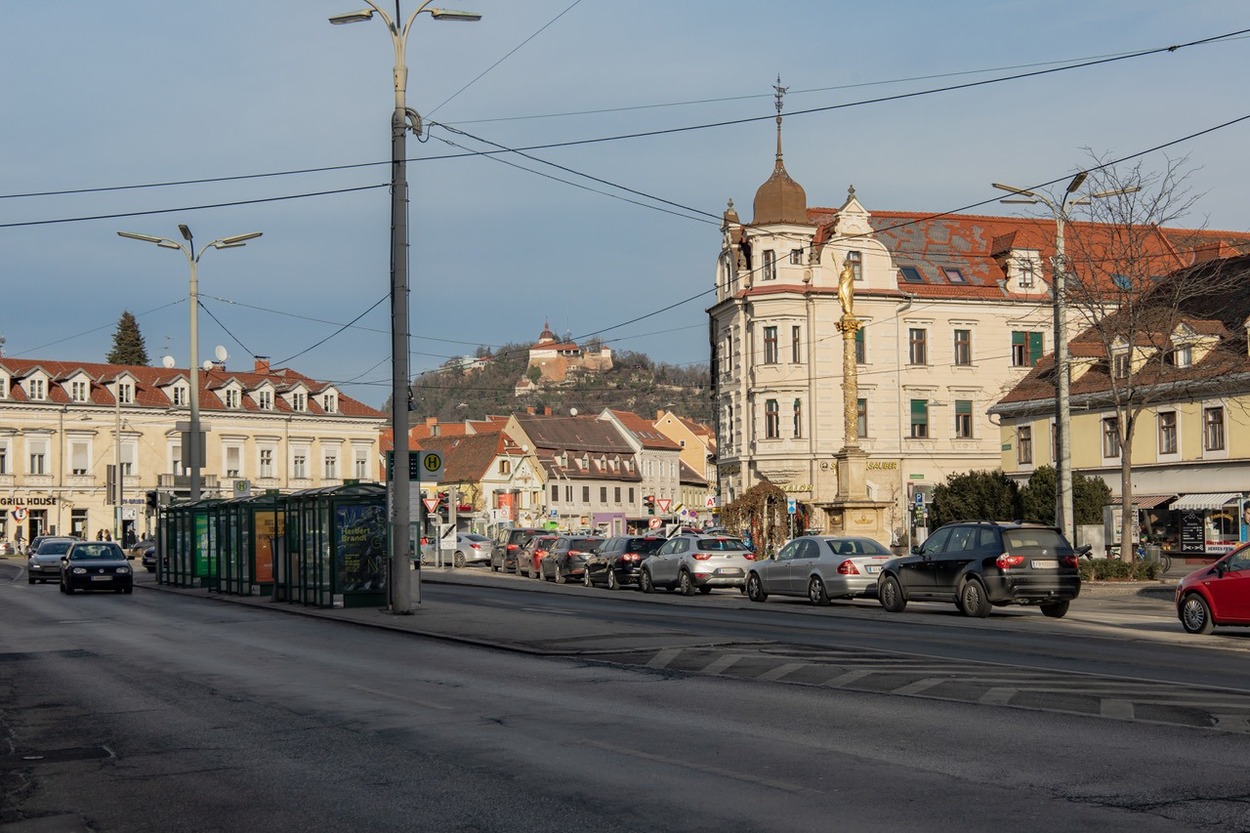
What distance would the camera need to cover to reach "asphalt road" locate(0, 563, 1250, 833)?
28.3 feet

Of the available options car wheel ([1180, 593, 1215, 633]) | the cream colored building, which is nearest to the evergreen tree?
the cream colored building

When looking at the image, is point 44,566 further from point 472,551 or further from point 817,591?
point 817,591

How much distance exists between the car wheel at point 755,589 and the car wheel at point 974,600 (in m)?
7.55

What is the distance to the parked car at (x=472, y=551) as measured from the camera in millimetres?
66625

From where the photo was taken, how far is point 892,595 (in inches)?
1119

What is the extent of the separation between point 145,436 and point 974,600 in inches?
3151

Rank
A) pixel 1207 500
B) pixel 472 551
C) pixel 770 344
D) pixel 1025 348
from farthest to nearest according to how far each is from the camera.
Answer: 1. pixel 1025 348
2. pixel 770 344
3. pixel 472 551
4. pixel 1207 500

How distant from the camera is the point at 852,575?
1219 inches

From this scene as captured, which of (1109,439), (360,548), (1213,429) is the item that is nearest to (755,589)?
(360,548)

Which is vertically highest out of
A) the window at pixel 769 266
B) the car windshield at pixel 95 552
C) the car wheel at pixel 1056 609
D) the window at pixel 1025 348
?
the window at pixel 769 266

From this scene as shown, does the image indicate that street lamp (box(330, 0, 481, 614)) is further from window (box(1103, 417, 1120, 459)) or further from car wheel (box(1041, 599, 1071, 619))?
window (box(1103, 417, 1120, 459))

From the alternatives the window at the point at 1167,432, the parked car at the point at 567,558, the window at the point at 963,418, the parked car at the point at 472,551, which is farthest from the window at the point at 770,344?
the parked car at the point at 567,558

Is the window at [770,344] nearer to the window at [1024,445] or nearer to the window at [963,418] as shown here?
the window at [963,418]

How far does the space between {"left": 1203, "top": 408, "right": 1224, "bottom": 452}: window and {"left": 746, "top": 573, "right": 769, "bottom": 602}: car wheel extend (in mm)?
24285
